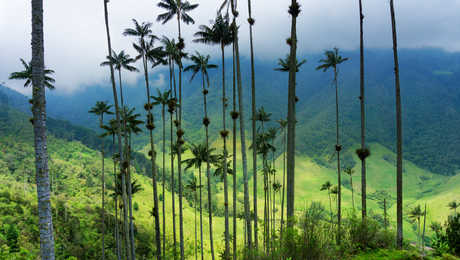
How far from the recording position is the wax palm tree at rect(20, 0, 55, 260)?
17.3 feet

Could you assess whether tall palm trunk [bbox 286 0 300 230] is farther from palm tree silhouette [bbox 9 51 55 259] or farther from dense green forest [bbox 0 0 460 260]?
palm tree silhouette [bbox 9 51 55 259]

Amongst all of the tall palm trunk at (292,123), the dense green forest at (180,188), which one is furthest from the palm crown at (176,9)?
the tall palm trunk at (292,123)

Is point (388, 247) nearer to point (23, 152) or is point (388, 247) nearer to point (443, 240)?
point (443, 240)

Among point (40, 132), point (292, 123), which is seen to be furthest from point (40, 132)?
point (292, 123)

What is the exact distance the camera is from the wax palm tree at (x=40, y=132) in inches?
208

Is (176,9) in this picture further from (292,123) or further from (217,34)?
(292,123)

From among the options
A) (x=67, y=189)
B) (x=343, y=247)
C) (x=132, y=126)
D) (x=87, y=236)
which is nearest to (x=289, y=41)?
(x=343, y=247)

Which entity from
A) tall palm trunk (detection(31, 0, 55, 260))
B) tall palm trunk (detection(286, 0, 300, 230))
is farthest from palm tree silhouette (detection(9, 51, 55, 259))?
tall palm trunk (detection(286, 0, 300, 230))

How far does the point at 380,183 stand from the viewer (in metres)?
172

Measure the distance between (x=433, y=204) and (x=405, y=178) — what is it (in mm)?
58919

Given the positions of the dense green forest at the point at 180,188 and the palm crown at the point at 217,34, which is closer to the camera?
the dense green forest at the point at 180,188

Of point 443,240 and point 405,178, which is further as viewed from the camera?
point 405,178

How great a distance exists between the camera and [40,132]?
5473 millimetres

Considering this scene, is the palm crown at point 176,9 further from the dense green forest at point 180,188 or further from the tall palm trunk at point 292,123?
the tall palm trunk at point 292,123
